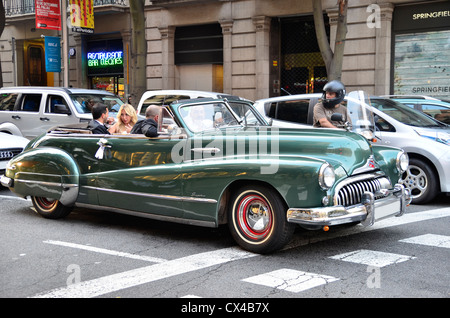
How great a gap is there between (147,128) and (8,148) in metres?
4.85

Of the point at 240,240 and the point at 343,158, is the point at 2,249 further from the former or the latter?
the point at 343,158

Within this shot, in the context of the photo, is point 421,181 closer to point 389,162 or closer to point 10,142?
point 389,162

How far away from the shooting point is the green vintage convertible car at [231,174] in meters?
5.37

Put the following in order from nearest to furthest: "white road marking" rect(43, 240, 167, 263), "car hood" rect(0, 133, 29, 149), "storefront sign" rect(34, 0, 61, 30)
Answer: "white road marking" rect(43, 240, 167, 263), "car hood" rect(0, 133, 29, 149), "storefront sign" rect(34, 0, 61, 30)

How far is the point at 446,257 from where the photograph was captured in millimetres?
5574

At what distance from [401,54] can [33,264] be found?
14903 millimetres

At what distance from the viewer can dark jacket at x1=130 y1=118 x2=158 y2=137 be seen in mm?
6395

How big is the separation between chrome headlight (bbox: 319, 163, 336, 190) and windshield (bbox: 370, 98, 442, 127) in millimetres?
4365

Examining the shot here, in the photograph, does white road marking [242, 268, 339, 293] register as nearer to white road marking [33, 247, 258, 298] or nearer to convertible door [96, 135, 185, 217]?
white road marking [33, 247, 258, 298]

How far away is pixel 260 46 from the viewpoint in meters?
20.0

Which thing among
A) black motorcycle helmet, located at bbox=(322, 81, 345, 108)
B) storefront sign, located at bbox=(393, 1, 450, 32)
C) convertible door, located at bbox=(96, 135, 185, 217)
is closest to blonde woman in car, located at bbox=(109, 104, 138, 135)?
convertible door, located at bbox=(96, 135, 185, 217)

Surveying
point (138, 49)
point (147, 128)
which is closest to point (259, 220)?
point (147, 128)

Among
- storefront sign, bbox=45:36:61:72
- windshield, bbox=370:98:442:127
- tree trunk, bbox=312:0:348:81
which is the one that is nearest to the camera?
windshield, bbox=370:98:442:127
